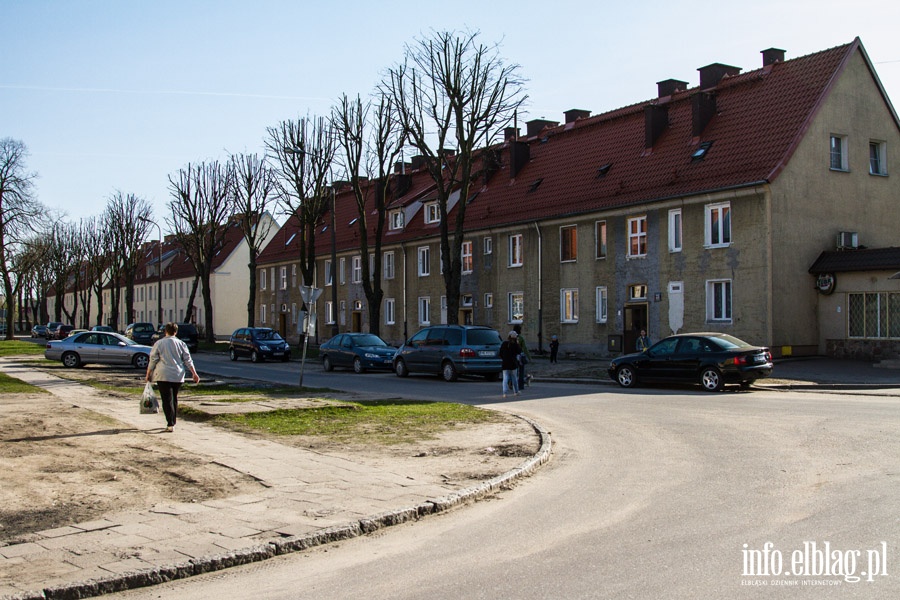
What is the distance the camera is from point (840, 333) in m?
30.6

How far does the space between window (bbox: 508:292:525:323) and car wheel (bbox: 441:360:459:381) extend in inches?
548

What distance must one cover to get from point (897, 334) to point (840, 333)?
2.13m

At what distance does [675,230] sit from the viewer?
33.3 metres

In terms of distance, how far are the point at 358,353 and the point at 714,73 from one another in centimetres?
2057

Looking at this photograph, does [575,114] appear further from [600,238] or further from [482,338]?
[482,338]

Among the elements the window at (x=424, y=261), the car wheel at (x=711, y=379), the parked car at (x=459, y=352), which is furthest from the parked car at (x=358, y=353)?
the window at (x=424, y=261)

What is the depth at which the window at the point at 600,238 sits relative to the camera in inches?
1439

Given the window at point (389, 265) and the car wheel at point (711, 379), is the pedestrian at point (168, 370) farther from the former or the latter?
the window at point (389, 265)

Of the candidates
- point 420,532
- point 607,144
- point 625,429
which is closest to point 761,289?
point 607,144

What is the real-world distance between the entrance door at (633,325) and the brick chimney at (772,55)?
1250 cm

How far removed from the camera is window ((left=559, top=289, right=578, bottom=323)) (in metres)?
37.8

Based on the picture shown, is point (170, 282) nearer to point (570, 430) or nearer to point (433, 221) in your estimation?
point (433, 221)

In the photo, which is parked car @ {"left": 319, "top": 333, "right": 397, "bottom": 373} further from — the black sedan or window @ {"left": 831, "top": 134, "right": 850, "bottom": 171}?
window @ {"left": 831, "top": 134, "right": 850, "bottom": 171}

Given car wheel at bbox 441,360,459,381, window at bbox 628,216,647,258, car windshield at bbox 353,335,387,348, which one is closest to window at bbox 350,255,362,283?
car windshield at bbox 353,335,387,348
